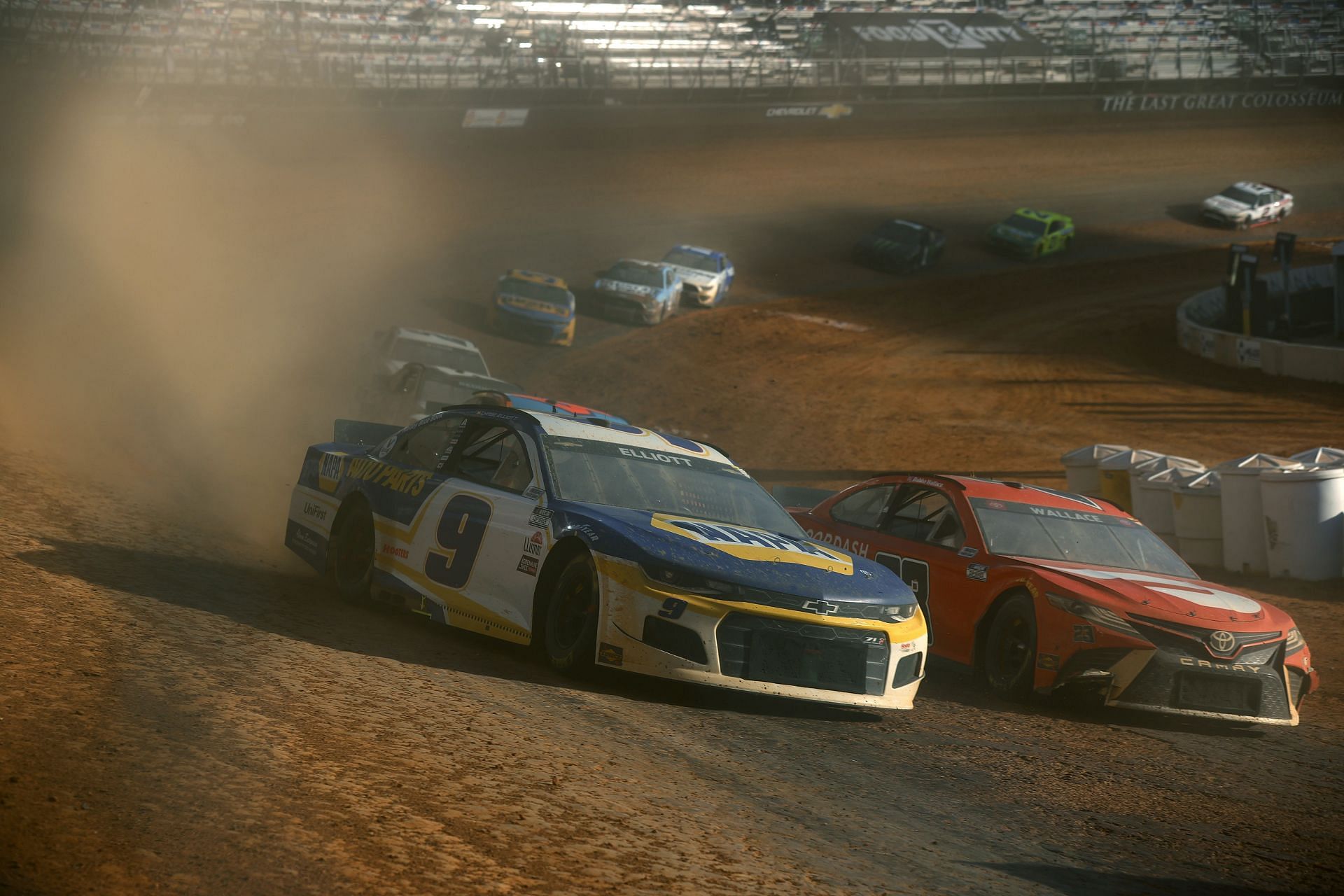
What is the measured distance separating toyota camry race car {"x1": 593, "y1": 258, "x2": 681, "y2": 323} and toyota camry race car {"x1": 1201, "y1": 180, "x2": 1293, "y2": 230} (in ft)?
68.9

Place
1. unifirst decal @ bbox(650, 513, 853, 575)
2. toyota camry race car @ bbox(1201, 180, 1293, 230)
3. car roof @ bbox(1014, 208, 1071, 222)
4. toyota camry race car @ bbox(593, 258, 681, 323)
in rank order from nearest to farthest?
unifirst decal @ bbox(650, 513, 853, 575)
toyota camry race car @ bbox(593, 258, 681, 323)
car roof @ bbox(1014, 208, 1071, 222)
toyota camry race car @ bbox(1201, 180, 1293, 230)

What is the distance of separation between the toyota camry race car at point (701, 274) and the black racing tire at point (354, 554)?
2357cm

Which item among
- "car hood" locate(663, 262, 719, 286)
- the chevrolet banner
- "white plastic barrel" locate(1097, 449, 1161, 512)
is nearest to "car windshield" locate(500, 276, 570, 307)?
"car hood" locate(663, 262, 719, 286)

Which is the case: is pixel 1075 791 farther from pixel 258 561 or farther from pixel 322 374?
pixel 322 374

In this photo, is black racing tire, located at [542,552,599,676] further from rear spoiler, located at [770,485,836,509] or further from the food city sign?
the food city sign

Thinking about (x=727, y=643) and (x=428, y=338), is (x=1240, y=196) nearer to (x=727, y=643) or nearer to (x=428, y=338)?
(x=428, y=338)

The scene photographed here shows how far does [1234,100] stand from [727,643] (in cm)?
5623

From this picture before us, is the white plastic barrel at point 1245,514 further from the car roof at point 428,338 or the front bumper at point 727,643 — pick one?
the car roof at point 428,338

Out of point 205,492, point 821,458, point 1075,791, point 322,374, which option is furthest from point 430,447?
point 322,374

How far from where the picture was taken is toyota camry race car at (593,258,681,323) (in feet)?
98.8

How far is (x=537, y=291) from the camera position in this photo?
91.2 ft

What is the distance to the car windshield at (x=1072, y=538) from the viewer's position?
27.7 feet

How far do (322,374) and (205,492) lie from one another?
10.4 m

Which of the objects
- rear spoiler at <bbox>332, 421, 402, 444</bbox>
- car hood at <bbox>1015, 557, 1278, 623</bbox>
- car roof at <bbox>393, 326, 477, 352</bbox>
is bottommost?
car roof at <bbox>393, 326, 477, 352</bbox>
